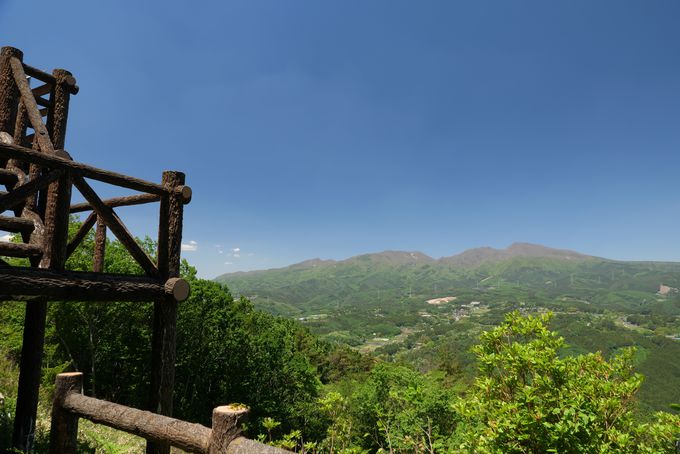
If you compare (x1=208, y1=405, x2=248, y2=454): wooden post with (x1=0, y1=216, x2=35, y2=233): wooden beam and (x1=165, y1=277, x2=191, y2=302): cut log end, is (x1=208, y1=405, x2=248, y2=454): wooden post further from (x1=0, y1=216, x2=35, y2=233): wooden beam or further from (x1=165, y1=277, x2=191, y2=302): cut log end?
(x1=0, y1=216, x2=35, y2=233): wooden beam

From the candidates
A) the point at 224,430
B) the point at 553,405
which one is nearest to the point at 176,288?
the point at 224,430

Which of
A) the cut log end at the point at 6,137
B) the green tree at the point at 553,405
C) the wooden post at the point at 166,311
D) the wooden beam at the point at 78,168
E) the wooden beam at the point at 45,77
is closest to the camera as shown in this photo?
the wooden beam at the point at 78,168

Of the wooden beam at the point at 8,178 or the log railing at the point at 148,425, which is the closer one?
the log railing at the point at 148,425

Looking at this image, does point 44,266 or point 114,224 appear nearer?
A: point 44,266

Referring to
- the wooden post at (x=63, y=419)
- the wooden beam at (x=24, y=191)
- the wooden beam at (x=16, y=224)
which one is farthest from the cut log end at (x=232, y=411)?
the wooden beam at (x=16, y=224)

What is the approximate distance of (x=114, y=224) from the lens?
184 inches

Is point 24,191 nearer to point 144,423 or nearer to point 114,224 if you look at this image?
point 114,224

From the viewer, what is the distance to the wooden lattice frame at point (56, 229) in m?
3.86

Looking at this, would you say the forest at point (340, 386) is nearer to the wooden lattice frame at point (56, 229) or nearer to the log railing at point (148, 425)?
the log railing at point (148, 425)

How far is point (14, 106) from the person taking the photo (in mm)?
5766

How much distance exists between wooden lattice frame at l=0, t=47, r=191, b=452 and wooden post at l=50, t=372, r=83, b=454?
87 centimetres

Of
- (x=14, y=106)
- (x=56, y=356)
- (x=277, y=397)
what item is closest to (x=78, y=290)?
(x=14, y=106)

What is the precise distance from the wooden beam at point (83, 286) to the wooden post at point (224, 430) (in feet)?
8.04

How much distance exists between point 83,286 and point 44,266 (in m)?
0.65
